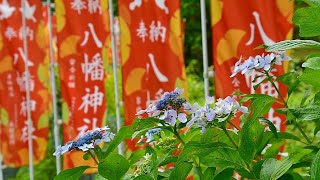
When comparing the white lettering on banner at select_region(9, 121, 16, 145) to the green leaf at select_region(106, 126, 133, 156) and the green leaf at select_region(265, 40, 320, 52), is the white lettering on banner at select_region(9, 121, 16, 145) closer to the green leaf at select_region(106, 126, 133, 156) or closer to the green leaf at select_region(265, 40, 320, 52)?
the green leaf at select_region(106, 126, 133, 156)

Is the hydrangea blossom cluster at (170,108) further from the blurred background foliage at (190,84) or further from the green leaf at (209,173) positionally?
the blurred background foliage at (190,84)

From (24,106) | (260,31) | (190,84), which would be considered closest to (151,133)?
(260,31)

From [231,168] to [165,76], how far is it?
7.09ft

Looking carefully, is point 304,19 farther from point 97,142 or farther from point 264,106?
point 97,142

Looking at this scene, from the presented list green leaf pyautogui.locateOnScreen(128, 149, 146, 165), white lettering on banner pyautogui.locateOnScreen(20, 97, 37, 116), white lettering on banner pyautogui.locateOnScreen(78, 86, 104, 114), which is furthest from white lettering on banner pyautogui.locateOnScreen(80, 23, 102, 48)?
green leaf pyautogui.locateOnScreen(128, 149, 146, 165)

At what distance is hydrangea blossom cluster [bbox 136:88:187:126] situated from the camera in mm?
967

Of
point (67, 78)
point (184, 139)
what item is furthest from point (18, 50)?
point (184, 139)

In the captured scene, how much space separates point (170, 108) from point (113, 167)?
12 cm

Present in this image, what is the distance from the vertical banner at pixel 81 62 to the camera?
11.6 feet

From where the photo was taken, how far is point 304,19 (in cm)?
94

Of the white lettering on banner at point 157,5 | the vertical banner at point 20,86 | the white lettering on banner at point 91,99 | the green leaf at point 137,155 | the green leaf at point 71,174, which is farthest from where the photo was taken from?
the vertical banner at point 20,86

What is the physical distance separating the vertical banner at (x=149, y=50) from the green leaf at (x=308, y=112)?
6.95 ft

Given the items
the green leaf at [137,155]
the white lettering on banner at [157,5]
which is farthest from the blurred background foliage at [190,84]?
the green leaf at [137,155]

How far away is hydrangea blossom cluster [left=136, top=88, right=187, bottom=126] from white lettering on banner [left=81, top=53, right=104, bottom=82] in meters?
2.63
